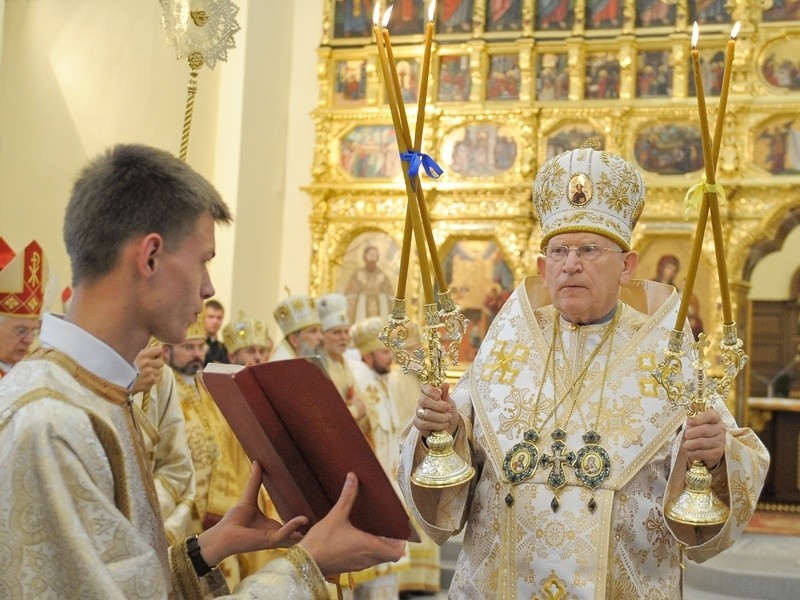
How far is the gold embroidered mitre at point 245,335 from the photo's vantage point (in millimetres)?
7172

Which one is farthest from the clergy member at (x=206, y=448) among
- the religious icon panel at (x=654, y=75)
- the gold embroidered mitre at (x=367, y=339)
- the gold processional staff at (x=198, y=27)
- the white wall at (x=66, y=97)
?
the religious icon panel at (x=654, y=75)

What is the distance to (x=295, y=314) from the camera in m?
7.77

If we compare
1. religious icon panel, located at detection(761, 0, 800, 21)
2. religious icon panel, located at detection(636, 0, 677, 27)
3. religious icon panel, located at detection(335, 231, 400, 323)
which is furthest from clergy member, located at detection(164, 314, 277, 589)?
religious icon panel, located at detection(761, 0, 800, 21)

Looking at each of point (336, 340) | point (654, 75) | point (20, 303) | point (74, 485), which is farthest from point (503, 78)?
point (74, 485)

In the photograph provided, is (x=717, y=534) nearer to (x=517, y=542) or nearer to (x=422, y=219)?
(x=517, y=542)

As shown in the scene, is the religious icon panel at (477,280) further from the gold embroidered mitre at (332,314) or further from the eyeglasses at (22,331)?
the eyeglasses at (22,331)

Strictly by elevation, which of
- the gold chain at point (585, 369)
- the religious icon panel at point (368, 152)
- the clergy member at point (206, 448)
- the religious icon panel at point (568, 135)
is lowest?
the clergy member at point (206, 448)

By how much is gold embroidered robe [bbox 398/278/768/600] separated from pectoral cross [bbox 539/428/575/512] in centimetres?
2

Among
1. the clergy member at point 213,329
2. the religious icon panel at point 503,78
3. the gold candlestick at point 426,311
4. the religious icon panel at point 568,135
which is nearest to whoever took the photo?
the gold candlestick at point 426,311

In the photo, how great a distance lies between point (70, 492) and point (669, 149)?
11.6 metres

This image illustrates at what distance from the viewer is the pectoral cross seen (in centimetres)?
299

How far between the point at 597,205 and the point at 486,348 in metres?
0.56

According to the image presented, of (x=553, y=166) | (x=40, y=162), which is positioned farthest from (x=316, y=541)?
(x=40, y=162)

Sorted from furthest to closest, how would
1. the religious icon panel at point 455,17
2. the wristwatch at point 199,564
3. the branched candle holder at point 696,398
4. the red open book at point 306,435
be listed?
the religious icon panel at point 455,17 < the branched candle holder at point 696,398 < the wristwatch at point 199,564 < the red open book at point 306,435
